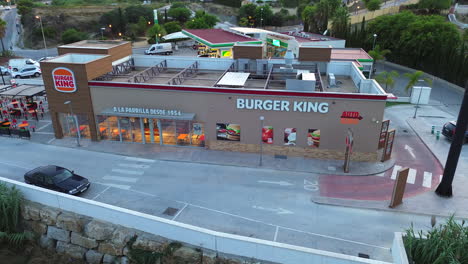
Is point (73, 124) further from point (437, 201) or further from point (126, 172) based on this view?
point (437, 201)

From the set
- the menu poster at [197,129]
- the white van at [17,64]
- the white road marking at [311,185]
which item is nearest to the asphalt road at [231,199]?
the white road marking at [311,185]

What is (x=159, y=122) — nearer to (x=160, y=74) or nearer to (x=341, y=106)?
(x=160, y=74)

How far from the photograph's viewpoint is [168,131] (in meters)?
27.5

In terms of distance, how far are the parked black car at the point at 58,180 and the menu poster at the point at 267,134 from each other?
12.7 m

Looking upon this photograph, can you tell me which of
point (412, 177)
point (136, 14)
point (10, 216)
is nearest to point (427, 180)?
point (412, 177)

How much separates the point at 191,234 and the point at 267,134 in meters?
12.7

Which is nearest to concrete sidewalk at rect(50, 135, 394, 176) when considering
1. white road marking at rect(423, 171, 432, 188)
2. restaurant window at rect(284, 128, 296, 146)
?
restaurant window at rect(284, 128, 296, 146)

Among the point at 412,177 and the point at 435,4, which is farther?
the point at 435,4

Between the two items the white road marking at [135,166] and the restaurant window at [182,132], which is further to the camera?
the restaurant window at [182,132]

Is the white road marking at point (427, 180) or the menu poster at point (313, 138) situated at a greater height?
the menu poster at point (313, 138)

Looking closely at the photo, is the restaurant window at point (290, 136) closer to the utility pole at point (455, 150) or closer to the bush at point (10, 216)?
the utility pole at point (455, 150)

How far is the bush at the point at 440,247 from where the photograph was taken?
12.7m

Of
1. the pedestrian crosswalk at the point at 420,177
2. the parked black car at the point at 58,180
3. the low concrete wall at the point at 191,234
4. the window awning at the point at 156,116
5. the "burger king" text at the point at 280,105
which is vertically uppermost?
the "burger king" text at the point at 280,105

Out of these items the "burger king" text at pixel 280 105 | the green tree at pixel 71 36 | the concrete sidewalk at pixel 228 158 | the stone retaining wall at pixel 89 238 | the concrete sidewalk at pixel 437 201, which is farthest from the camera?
the green tree at pixel 71 36
